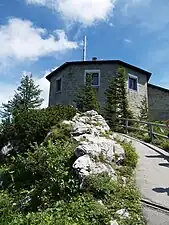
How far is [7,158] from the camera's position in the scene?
1266 cm

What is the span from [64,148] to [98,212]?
10.6 feet

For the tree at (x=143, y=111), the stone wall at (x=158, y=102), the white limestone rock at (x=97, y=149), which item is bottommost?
the white limestone rock at (x=97, y=149)

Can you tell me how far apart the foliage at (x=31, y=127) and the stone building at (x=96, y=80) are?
1280 centimetres

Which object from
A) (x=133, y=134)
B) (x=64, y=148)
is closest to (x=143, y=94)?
(x=133, y=134)

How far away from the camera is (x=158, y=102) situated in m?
31.5

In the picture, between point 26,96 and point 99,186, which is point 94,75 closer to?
point 26,96

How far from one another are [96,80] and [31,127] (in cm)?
1560

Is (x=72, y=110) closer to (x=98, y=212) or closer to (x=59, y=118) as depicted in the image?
(x=59, y=118)

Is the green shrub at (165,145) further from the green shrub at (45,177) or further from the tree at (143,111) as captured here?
the tree at (143,111)

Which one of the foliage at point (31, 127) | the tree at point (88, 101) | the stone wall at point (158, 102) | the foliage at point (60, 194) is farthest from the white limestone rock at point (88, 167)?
the stone wall at point (158, 102)

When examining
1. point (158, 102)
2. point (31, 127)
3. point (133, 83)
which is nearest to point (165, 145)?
point (31, 127)

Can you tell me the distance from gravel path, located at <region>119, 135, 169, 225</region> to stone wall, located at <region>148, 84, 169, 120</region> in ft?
64.1

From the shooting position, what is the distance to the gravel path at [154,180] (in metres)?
6.02

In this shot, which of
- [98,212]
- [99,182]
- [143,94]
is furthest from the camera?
[143,94]
